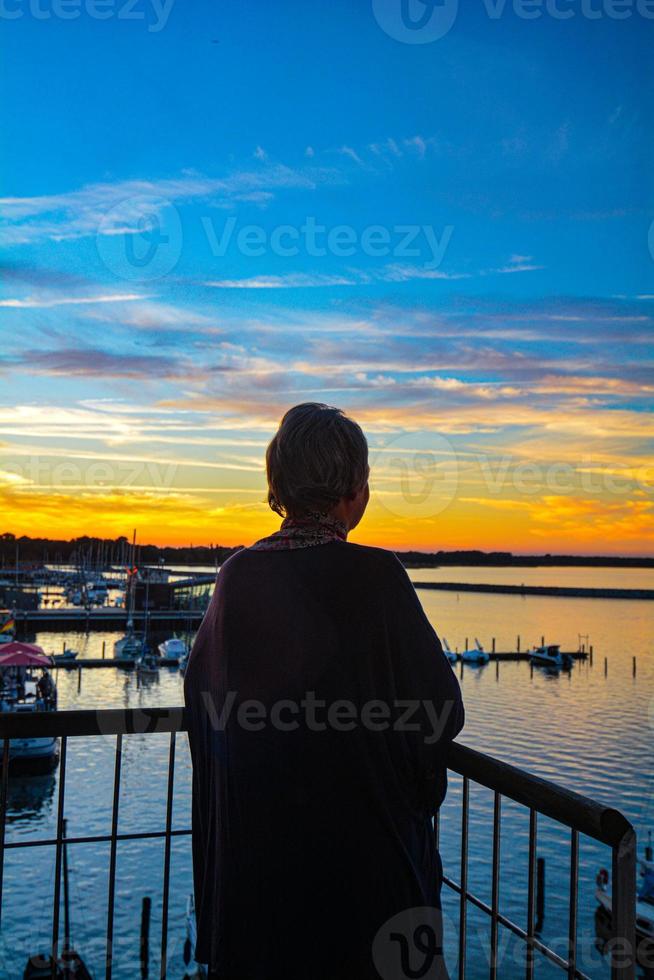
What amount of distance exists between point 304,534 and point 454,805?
93.7 feet

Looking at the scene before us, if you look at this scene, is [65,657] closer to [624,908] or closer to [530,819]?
[530,819]

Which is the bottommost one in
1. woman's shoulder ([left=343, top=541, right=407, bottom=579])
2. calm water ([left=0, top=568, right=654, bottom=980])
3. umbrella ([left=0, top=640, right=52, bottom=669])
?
calm water ([left=0, top=568, right=654, bottom=980])

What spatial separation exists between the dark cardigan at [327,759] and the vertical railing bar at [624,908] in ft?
1.09

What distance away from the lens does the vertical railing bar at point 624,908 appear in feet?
4.80

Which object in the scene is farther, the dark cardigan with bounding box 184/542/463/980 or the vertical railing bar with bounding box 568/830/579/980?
the vertical railing bar with bounding box 568/830/579/980

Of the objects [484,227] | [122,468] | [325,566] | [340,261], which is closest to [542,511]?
[122,468]

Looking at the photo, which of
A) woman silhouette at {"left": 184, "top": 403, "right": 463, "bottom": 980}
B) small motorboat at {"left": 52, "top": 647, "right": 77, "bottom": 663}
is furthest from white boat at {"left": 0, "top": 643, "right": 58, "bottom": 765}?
woman silhouette at {"left": 184, "top": 403, "right": 463, "bottom": 980}

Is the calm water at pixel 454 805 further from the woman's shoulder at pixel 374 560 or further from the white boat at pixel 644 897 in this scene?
the woman's shoulder at pixel 374 560

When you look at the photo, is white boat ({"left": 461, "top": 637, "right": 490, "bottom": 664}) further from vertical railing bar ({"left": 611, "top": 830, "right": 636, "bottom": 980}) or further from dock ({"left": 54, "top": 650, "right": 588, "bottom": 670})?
vertical railing bar ({"left": 611, "top": 830, "right": 636, "bottom": 980})

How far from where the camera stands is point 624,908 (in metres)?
1.52

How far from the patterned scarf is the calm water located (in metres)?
16.1

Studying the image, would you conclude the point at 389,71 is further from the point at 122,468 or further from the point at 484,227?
the point at 122,468

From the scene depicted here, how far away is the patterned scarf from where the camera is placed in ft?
4.99

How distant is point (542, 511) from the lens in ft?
157
